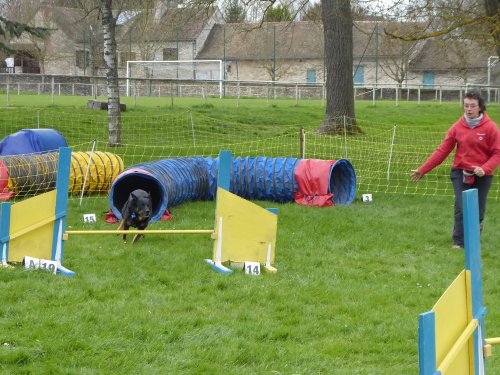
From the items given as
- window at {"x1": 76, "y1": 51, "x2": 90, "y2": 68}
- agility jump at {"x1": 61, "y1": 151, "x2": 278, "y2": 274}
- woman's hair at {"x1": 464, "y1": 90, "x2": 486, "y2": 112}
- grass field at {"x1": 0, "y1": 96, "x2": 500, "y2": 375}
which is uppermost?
window at {"x1": 76, "y1": 51, "x2": 90, "y2": 68}

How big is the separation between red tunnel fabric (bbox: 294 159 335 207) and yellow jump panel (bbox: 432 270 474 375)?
813cm

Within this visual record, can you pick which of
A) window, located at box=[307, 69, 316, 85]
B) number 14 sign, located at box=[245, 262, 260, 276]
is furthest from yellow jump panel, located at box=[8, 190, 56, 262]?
window, located at box=[307, 69, 316, 85]

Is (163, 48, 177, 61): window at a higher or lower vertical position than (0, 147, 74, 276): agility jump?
higher

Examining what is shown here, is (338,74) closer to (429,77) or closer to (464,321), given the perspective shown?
(464,321)

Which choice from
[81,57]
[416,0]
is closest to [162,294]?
[416,0]

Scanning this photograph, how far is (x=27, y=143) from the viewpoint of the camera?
530 inches

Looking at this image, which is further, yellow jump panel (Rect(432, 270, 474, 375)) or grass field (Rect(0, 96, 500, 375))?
grass field (Rect(0, 96, 500, 375))

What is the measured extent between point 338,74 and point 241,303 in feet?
45.2

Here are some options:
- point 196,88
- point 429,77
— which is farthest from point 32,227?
point 429,77

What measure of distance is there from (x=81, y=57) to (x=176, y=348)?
44.2m

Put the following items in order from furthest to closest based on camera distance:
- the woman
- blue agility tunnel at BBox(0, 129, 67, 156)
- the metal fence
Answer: the metal fence
blue agility tunnel at BBox(0, 129, 67, 156)
the woman

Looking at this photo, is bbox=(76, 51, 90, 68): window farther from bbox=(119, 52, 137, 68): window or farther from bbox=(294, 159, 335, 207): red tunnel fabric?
bbox=(294, 159, 335, 207): red tunnel fabric

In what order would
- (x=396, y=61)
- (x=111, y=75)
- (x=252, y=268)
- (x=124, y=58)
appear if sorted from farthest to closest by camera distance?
(x=124, y=58)
(x=396, y=61)
(x=111, y=75)
(x=252, y=268)

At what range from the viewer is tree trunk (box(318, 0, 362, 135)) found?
63.6 feet
